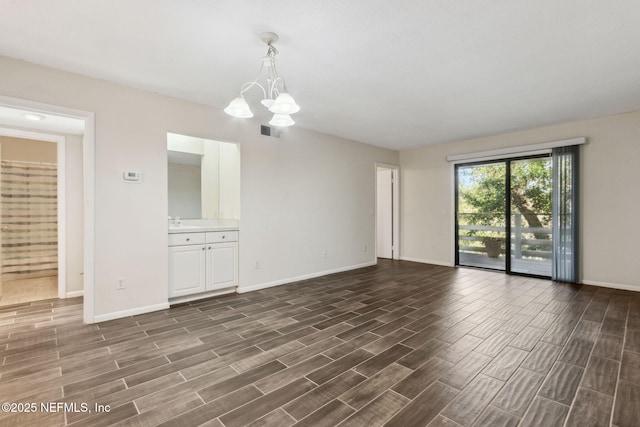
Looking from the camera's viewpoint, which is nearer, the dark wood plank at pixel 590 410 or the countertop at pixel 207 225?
the dark wood plank at pixel 590 410

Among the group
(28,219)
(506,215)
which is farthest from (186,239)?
(506,215)

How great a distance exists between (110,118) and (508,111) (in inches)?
202

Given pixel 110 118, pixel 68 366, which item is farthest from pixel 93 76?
pixel 68 366

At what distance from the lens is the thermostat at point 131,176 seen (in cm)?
329

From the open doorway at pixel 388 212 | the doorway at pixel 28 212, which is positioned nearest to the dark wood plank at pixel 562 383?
the open doorway at pixel 388 212

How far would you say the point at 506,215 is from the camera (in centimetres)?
538

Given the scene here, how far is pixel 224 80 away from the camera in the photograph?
10.4ft

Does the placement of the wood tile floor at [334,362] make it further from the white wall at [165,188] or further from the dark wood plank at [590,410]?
the white wall at [165,188]

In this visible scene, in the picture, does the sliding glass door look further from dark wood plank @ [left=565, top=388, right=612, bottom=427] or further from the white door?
dark wood plank @ [left=565, top=388, right=612, bottom=427]

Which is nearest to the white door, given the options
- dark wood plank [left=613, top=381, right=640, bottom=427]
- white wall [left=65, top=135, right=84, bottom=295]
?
dark wood plank [left=613, top=381, right=640, bottom=427]

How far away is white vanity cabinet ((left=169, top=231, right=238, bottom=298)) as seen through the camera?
369cm

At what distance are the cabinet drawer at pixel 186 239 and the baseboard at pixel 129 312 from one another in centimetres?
76

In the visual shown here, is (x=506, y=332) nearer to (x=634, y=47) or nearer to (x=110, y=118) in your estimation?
(x=634, y=47)

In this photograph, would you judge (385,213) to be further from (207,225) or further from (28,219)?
(28,219)
